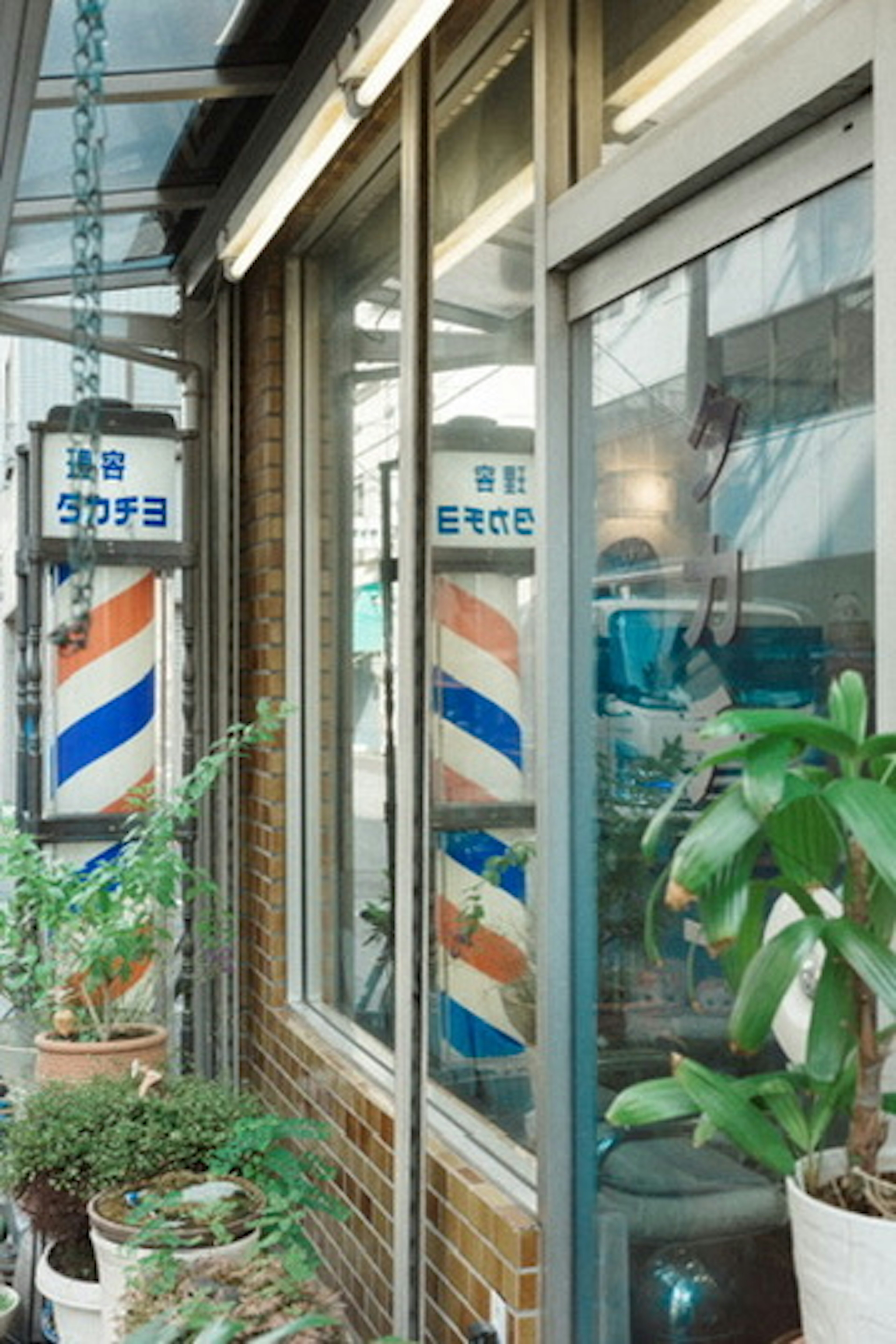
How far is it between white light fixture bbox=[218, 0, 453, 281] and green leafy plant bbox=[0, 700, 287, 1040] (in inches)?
43.7

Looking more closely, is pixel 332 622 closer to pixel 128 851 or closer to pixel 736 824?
pixel 128 851

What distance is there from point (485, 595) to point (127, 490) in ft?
6.62

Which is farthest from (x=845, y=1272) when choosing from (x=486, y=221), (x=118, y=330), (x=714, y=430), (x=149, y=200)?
(x=118, y=330)

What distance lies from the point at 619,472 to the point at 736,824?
1.33 meters

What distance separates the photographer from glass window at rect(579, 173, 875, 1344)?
1884 mm

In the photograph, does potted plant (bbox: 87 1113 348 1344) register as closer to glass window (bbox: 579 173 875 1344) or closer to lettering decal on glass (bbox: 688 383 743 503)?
glass window (bbox: 579 173 875 1344)

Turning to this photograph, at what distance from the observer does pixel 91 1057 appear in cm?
395

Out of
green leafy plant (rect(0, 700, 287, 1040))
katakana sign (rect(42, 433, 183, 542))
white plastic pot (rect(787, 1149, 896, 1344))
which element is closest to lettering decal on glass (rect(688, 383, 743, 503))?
white plastic pot (rect(787, 1149, 896, 1344))

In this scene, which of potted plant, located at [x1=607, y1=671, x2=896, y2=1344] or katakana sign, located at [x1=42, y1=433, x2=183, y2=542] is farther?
katakana sign, located at [x1=42, y1=433, x2=183, y2=542]

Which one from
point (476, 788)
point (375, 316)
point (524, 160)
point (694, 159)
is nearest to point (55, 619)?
point (375, 316)

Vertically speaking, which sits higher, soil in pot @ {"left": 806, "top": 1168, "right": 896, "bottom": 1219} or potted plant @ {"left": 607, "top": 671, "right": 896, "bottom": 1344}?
potted plant @ {"left": 607, "top": 671, "right": 896, "bottom": 1344}

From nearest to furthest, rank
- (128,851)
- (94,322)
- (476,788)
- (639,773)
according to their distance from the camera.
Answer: (94,322) → (639,773) → (476,788) → (128,851)

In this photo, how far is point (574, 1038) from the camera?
2.60m

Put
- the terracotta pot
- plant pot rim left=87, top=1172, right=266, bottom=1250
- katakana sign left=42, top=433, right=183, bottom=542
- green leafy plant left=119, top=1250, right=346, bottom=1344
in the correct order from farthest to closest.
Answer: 1. katakana sign left=42, top=433, right=183, bottom=542
2. the terracotta pot
3. plant pot rim left=87, top=1172, right=266, bottom=1250
4. green leafy plant left=119, top=1250, right=346, bottom=1344
